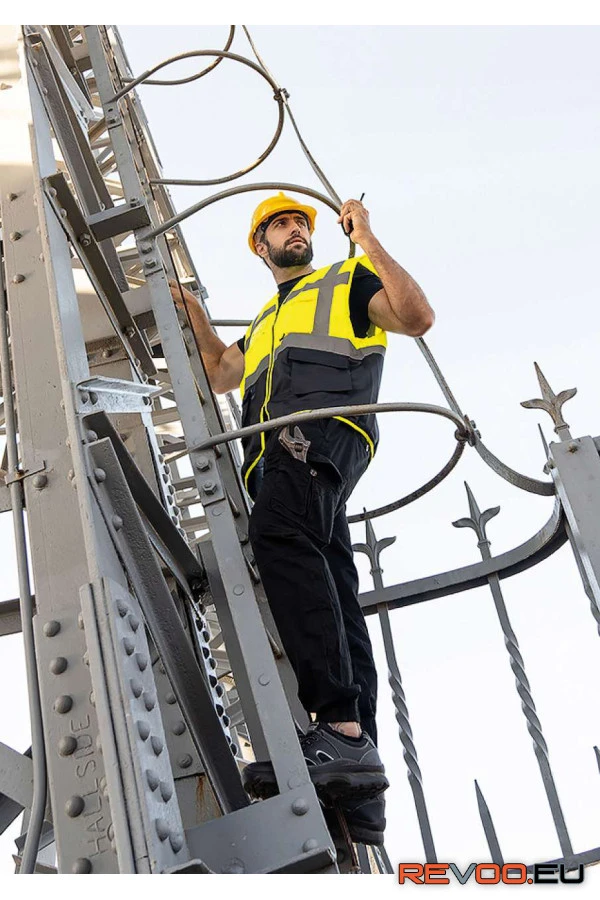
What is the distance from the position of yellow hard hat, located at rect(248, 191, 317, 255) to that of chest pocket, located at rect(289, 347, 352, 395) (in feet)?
4.08

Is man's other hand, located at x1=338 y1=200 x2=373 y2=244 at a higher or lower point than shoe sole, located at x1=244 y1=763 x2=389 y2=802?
higher

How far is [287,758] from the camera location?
2.73 metres

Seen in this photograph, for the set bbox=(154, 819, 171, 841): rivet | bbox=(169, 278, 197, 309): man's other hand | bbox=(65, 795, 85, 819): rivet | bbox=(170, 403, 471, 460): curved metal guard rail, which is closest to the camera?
bbox=(154, 819, 171, 841): rivet

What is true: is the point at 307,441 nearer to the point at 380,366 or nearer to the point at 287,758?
the point at 380,366

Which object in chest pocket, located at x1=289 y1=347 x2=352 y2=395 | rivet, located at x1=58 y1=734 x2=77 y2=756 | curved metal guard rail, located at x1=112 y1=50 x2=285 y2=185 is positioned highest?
curved metal guard rail, located at x1=112 y1=50 x2=285 y2=185

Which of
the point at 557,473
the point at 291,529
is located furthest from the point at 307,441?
the point at 557,473

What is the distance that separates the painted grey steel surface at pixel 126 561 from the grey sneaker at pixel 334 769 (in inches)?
3.5

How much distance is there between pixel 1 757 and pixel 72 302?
140cm

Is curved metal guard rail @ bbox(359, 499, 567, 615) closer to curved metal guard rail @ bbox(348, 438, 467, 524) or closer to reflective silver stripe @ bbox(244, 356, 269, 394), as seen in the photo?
curved metal guard rail @ bbox(348, 438, 467, 524)

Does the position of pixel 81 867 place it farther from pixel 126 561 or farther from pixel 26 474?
pixel 26 474

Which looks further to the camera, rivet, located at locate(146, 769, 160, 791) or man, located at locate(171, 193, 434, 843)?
man, located at locate(171, 193, 434, 843)

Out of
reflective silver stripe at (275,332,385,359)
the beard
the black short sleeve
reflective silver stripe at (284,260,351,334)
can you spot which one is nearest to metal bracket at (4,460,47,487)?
reflective silver stripe at (275,332,385,359)

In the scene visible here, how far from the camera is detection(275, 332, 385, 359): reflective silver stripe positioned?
4309 mm

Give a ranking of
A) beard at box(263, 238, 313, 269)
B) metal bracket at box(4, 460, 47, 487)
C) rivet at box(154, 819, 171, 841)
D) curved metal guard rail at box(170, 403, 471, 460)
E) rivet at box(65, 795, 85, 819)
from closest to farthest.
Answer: rivet at box(154, 819, 171, 841)
rivet at box(65, 795, 85, 819)
metal bracket at box(4, 460, 47, 487)
curved metal guard rail at box(170, 403, 471, 460)
beard at box(263, 238, 313, 269)
